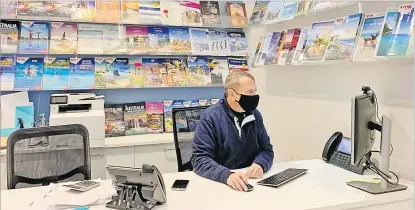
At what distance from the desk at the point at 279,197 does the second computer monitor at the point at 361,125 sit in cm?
19

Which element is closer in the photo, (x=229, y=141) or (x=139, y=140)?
(x=229, y=141)

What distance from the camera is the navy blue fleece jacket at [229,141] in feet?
7.01

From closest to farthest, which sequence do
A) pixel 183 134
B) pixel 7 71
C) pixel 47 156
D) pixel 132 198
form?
pixel 132 198 < pixel 47 156 < pixel 183 134 < pixel 7 71

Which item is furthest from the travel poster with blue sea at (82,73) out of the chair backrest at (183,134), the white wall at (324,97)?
the white wall at (324,97)

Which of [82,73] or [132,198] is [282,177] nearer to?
[132,198]

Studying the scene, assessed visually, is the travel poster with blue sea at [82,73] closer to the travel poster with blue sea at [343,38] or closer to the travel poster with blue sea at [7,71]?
the travel poster with blue sea at [7,71]

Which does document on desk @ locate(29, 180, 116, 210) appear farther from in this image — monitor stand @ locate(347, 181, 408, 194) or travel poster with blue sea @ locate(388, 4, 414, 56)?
travel poster with blue sea @ locate(388, 4, 414, 56)

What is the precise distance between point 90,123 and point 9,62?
1.01 m

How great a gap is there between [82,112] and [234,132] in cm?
159

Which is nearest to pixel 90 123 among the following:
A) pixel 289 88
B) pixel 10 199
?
pixel 10 199

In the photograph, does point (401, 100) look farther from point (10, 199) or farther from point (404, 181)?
point (10, 199)

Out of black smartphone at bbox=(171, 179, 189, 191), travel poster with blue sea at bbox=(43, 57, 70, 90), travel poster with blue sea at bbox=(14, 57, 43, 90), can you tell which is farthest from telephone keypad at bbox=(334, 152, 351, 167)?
travel poster with blue sea at bbox=(14, 57, 43, 90)

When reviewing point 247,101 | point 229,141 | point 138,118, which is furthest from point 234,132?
point 138,118

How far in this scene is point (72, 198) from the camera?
1653mm
